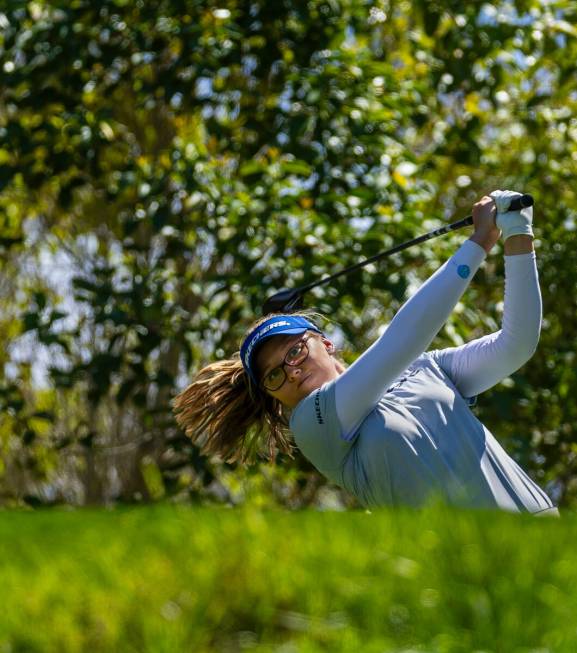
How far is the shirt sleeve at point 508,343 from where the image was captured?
10.9 feet

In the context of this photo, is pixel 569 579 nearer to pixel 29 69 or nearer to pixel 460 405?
pixel 460 405

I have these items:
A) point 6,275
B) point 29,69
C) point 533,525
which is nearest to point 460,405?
point 533,525

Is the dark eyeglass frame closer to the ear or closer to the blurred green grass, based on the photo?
the ear

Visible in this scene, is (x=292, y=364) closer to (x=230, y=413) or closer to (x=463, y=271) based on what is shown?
(x=230, y=413)

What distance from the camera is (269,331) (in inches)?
140

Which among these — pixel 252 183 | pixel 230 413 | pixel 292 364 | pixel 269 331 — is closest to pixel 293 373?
pixel 292 364

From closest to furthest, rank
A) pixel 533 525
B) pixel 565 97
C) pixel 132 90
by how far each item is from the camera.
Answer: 1. pixel 533 525
2. pixel 565 97
3. pixel 132 90

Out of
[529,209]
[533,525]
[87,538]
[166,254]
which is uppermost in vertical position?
[533,525]

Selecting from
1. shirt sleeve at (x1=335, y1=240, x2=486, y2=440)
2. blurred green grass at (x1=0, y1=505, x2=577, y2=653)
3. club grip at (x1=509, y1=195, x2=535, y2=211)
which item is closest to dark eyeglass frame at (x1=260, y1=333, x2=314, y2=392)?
shirt sleeve at (x1=335, y1=240, x2=486, y2=440)

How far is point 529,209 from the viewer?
3414 millimetres

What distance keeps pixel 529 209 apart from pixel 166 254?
3.19 meters

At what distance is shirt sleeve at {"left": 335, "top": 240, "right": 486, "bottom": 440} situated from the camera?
10.2ft

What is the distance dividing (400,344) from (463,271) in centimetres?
28

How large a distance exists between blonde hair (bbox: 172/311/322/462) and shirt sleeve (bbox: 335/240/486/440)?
2.08ft
